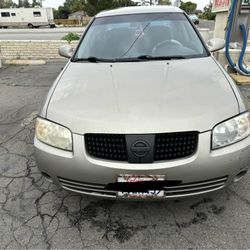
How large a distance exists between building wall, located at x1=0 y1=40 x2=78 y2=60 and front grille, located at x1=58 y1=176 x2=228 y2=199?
27.4 ft

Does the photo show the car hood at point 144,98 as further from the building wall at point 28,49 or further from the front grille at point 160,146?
the building wall at point 28,49

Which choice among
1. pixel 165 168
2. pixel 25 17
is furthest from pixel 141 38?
pixel 25 17

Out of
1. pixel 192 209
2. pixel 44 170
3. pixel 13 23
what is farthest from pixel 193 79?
pixel 13 23

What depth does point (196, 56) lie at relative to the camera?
2.98 metres

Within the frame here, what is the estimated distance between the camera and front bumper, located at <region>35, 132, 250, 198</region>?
1.87m

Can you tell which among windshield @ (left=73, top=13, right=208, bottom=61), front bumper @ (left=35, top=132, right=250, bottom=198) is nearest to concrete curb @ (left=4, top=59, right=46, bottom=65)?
windshield @ (left=73, top=13, right=208, bottom=61)

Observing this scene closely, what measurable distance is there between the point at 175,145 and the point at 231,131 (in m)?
0.44

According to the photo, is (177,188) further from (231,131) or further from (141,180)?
(231,131)

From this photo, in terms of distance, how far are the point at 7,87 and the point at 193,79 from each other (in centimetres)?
524

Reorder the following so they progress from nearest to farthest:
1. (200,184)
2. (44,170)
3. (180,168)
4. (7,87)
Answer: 1. (180,168)
2. (200,184)
3. (44,170)
4. (7,87)

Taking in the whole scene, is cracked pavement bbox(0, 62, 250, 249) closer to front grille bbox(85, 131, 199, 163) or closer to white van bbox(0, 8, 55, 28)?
front grille bbox(85, 131, 199, 163)

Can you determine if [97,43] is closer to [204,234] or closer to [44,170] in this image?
[44,170]

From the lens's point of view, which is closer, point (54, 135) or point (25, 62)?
point (54, 135)

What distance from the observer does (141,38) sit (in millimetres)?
3262
